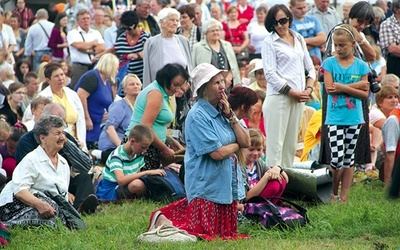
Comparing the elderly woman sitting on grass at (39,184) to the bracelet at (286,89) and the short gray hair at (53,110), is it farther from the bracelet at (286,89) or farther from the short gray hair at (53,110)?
the bracelet at (286,89)

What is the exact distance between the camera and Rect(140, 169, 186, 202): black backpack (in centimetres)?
970

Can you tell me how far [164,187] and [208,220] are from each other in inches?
83.0

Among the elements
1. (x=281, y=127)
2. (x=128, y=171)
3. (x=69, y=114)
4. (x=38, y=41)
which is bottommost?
(x=38, y=41)

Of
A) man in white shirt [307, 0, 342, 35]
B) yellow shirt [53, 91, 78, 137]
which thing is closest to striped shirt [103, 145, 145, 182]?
yellow shirt [53, 91, 78, 137]

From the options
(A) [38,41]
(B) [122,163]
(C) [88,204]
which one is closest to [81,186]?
(C) [88,204]

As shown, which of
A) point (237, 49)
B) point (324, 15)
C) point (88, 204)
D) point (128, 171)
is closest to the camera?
point (88, 204)

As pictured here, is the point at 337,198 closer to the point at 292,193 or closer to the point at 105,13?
the point at 292,193

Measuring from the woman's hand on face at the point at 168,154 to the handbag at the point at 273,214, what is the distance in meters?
1.93

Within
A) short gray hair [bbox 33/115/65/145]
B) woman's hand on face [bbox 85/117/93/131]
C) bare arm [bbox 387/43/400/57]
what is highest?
short gray hair [bbox 33/115/65/145]

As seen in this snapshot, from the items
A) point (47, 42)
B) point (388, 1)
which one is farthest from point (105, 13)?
point (388, 1)

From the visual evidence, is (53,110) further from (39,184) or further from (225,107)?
(225,107)

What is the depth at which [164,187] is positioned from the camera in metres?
9.78

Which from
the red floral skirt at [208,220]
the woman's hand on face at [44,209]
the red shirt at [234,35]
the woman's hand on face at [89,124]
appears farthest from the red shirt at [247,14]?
the red floral skirt at [208,220]

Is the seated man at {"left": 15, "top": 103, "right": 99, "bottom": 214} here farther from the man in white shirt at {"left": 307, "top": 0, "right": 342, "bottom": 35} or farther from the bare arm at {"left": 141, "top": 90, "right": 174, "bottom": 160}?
the man in white shirt at {"left": 307, "top": 0, "right": 342, "bottom": 35}
